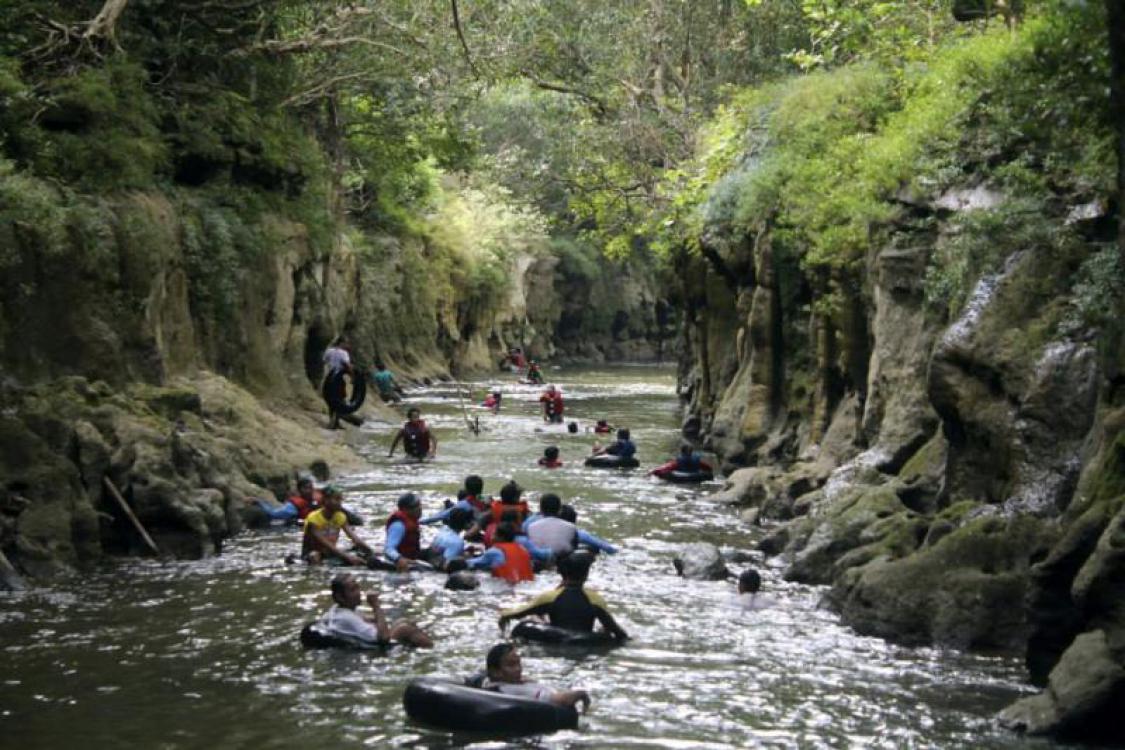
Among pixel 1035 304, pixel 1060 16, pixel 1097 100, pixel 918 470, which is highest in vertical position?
pixel 1060 16

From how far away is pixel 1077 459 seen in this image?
42.6ft

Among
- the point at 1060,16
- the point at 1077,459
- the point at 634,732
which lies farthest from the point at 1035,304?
the point at 634,732

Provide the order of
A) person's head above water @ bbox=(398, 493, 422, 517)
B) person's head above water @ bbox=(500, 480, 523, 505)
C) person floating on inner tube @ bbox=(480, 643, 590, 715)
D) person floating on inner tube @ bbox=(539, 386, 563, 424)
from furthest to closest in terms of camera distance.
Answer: person floating on inner tube @ bbox=(539, 386, 563, 424) → person's head above water @ bbox=(500, 480, 523, 505) → person's head above water @ bbox=(398, 493, 422, 517) → person floating on inner tube @ bbox=(480, 643, 590, 715)

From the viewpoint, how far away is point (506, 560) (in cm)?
1573

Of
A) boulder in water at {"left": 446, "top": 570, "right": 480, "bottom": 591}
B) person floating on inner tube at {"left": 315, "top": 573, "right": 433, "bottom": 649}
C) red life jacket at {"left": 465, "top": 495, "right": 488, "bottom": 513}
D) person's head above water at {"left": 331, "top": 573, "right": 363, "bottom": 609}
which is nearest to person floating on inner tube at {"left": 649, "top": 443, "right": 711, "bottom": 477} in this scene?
red life jacket at {"left": 465, "top": 495, "right": 488, "bottom": 513}

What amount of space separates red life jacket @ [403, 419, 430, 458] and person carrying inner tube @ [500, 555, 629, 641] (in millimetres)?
14632

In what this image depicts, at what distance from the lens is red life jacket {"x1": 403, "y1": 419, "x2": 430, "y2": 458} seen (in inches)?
1075

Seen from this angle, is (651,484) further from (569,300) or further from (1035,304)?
(569,300)

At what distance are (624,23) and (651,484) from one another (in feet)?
58.0

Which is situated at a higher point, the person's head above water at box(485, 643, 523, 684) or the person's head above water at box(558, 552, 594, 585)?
the person's head above water at box(558, 552, 594, 585)

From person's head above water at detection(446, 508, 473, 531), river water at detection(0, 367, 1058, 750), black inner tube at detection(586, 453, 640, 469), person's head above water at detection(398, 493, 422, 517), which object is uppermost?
person's head above water at detection(398, 493, 422, 517)

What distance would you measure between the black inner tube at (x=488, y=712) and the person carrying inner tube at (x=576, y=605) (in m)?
2.84

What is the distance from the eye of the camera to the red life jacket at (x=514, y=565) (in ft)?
51.3

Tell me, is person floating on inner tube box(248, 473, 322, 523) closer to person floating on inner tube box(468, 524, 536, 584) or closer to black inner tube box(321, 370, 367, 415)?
person floating on inner tube box(468, 524, 536, 584)
